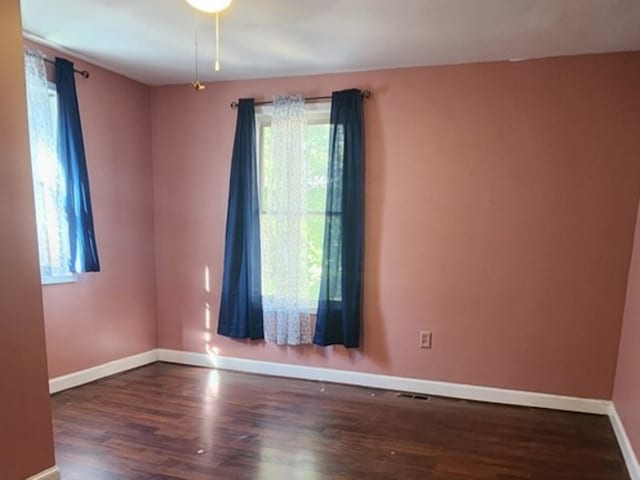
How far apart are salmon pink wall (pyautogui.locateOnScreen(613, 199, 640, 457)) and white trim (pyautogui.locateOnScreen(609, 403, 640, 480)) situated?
4 centimetres

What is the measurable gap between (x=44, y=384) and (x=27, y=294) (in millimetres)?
426

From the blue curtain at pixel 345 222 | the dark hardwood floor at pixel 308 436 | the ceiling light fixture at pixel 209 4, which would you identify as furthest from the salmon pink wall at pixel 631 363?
the ceiling light fixture at pixel 209 4

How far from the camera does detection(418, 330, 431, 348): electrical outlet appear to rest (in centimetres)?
327

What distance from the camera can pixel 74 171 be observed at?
3.11 metres

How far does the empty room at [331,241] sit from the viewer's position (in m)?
2.38

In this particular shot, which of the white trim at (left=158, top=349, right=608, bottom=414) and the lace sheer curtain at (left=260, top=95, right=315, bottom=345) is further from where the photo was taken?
the lace sheer curtain at (left=260, top=95, right=315, bottom=345)

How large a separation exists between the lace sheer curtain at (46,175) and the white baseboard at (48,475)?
1.41 m

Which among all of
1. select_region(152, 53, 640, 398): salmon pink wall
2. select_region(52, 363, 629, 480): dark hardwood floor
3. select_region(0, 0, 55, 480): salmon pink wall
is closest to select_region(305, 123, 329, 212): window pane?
select_region(152, 53, 640, 398): salmon pink wall

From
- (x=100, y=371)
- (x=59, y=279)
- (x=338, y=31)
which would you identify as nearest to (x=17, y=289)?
(x=59, y=279)

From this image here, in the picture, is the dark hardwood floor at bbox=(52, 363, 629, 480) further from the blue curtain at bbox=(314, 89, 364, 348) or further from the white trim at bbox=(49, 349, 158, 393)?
the blue curtain at bbox=(314, 89, 364, 348)

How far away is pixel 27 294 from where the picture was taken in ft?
6.29

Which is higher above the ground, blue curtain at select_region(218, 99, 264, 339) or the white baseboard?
blue curtain at select_region(218, 99, 264, 339)

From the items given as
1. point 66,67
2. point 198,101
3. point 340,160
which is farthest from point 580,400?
point 66,67

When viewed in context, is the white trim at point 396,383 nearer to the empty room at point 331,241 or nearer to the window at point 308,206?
the empty room at point 331,241
